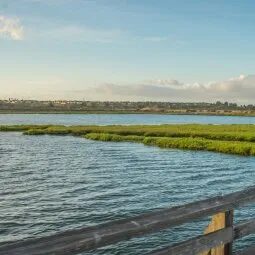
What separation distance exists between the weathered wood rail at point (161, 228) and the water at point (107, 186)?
1071 centimetres

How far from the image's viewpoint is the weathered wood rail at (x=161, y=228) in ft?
12.1

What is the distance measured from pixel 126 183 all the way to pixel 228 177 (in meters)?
8.82

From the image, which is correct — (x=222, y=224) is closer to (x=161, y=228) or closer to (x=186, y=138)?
(x=161, y=228)

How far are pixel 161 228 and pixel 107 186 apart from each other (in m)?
23.9

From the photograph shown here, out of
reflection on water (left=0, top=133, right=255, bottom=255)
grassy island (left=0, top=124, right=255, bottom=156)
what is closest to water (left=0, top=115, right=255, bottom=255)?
reflection on water (left=0, top=133, right=255, bottom=255)

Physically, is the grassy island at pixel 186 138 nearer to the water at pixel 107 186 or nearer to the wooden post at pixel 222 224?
the water at pixel 107 186

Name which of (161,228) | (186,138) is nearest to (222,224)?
(161,228)

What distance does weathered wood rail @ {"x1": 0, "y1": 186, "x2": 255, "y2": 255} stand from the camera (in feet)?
12.1

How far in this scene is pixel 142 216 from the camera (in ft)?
15.0

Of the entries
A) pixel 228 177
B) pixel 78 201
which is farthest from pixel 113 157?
pixel 78 201

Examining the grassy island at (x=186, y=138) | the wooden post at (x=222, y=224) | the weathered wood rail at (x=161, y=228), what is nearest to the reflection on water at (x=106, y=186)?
the grassy island at (x=186, y=138)

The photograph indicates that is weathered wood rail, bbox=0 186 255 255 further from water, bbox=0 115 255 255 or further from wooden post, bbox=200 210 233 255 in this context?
water, bbox=0 115 255 255

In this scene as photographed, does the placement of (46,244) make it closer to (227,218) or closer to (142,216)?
(142,216)

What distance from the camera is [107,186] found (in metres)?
28.3
